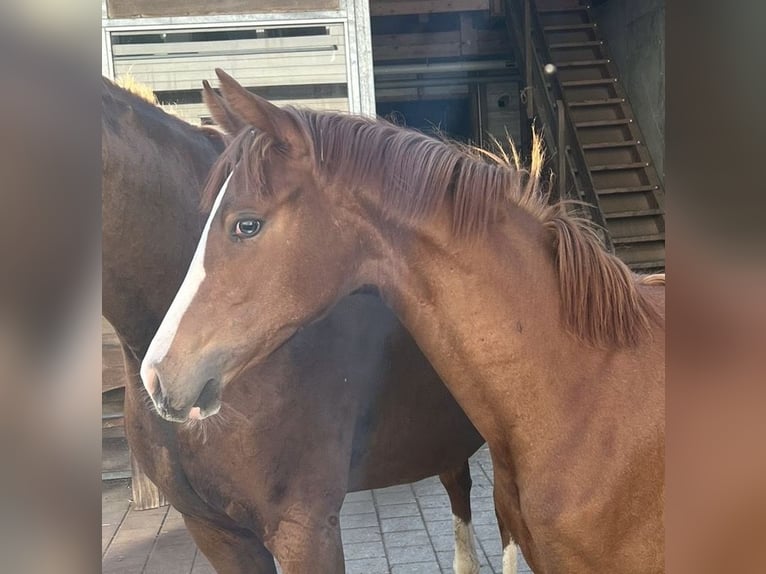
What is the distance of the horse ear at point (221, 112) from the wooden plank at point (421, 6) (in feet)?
1.03

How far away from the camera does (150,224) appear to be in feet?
3.04

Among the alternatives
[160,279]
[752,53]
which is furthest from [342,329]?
[752,53]

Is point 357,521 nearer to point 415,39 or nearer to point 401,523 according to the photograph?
point 401,523

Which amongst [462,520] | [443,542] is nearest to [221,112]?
[462,520]

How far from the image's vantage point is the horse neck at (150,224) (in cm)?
91

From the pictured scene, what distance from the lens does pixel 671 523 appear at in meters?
0.90

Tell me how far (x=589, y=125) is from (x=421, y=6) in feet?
1.15

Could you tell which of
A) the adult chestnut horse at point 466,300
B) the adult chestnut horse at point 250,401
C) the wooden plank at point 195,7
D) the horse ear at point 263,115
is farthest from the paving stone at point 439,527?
the wooden plank at point 195,7

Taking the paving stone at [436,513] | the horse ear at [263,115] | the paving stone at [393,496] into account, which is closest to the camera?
the horse ear at [263,115]

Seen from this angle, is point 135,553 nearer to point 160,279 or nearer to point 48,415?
point 48,415

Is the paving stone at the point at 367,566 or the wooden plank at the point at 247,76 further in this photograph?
the paving stone at the point at 367,566

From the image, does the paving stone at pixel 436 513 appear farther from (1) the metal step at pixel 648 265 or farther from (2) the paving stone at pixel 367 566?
(1) the metal step at pixel 648 265

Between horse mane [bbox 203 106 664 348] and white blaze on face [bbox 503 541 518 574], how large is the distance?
729mm

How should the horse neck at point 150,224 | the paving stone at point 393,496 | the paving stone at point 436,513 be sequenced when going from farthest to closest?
the paving stone at point 436,513, the paving stone at point 393,496, the horse neck at point 150,224
